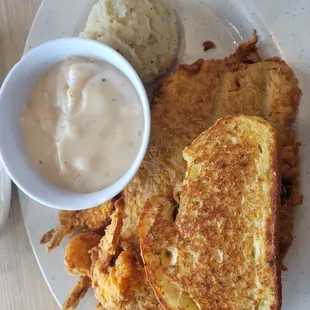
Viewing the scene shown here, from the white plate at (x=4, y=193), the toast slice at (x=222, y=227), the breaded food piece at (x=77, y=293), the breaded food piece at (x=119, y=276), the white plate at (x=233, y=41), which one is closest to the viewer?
the toast slice at (x=222, y=227)

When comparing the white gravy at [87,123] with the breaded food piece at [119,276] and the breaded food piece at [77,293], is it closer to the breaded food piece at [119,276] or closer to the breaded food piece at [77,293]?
the breaded food piece at [119,276]

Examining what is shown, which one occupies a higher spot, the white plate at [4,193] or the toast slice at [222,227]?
the toast slice at [222,227]

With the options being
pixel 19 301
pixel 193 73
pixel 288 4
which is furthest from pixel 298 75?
pixel 19 301

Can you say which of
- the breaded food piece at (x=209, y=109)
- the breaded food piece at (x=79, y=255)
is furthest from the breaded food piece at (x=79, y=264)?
Result: the breaded food piece at (x=209, y=109)

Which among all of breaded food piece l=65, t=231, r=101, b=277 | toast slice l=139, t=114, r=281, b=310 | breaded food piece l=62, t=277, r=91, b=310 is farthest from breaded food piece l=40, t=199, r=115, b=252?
toast slice l=139, t=114, r=281, b=310

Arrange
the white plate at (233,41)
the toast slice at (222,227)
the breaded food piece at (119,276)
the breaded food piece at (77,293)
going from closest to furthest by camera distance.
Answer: the toast slice at (222,227) < the white plate at (233,41) < the breaded food piece at (119,276) < the breaded food piece at (77,293)

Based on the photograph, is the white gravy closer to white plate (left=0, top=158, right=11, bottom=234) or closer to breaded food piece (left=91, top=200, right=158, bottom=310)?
breaded food piece (left=91, top=200, right=158, bottom=310)

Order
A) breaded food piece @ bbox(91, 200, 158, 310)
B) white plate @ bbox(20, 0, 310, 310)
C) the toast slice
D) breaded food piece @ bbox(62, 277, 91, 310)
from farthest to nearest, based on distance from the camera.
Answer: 1. breaded food piece @ bbox(62, 277, 91, 310)
2. breaded food piece @ bbox(91, 200, 158, 310)
3. white plate @ bbox(20, 0, 310, 310)
4. the toast slice
